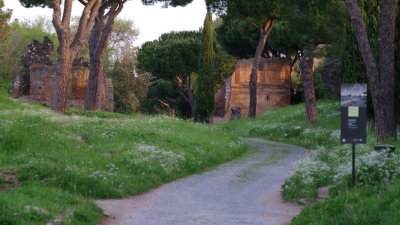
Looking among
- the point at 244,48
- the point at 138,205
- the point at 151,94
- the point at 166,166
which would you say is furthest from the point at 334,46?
the point at 151,94

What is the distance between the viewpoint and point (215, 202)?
11516 millimetres

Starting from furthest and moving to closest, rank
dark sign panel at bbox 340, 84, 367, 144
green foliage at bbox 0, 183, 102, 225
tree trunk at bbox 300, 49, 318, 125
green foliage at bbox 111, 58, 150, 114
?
green foliage at bbox 111, 58, 150, 114 < tree trunk at bbox 300, 49, 318, 125 < dark sign panel at bbox 340, 84, 367, 144 < green foliage at bbox 0, 183, 102, 225

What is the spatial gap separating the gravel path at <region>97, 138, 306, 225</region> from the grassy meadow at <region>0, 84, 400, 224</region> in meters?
0.38

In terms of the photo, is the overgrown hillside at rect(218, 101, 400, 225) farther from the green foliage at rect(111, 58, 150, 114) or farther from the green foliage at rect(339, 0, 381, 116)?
the green foliage at rect(111, 58, 150, 114)

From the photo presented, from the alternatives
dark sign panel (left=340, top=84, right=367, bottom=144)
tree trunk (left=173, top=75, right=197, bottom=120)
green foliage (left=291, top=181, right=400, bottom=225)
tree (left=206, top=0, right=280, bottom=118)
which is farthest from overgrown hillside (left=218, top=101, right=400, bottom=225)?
tree trunk (left=173, top=75, right=197, bottom=120)

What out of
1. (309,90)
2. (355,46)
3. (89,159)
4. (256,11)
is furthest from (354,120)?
(256,11)

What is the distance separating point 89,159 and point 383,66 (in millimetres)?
7887

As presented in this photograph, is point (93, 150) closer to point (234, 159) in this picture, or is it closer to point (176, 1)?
point (234, 159)

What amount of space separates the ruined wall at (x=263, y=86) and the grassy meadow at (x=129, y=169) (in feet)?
78.8

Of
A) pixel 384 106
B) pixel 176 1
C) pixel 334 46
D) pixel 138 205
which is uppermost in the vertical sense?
pixel 176 1

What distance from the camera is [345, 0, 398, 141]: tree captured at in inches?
625

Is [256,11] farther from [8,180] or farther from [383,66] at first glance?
[8,180]

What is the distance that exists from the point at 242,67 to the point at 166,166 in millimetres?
31713

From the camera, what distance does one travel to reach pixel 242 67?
4578 centimetres
